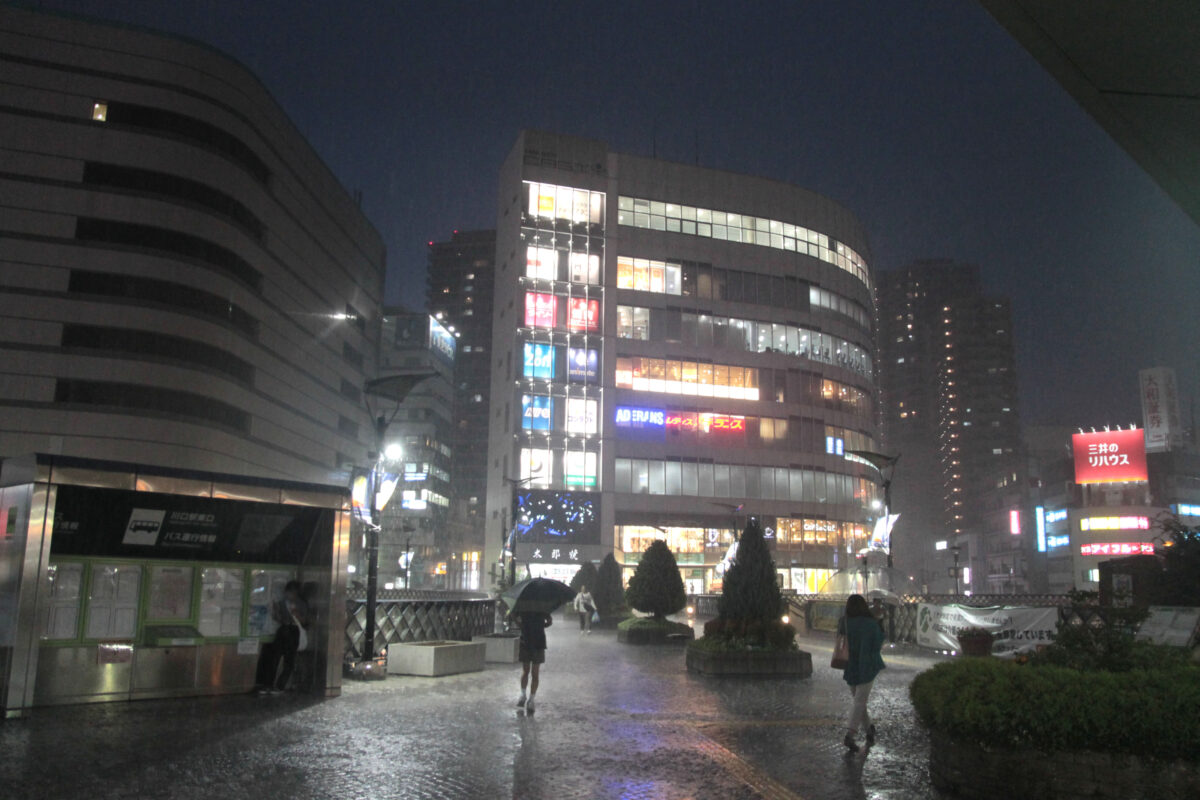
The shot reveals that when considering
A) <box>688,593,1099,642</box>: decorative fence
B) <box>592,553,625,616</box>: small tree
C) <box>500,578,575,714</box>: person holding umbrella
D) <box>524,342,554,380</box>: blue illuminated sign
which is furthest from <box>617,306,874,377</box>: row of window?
<box>500,578,575,714</box>: person holding umbrella

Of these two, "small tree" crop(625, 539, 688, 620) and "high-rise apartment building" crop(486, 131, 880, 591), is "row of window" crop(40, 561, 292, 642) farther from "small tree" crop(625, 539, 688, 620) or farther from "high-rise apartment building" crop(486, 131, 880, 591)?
"high-rise apartment building" crop(486, 131, 880, 591)

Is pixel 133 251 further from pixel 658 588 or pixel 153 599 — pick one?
pixel 153 599

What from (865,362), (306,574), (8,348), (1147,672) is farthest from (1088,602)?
(865,362)

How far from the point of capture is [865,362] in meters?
82.2

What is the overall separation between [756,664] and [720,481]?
51.3 meters

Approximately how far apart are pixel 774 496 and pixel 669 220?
930 inches

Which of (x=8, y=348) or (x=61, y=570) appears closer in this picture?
(x=61, y=570)

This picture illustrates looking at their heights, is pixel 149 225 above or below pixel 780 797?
above

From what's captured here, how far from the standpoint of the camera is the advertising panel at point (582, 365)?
68250mm

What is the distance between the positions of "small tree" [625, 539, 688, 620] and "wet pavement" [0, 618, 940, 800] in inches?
589

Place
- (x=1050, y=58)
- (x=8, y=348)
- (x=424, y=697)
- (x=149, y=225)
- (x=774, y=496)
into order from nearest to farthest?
(x=1050, y=58) < (x=424, y=697) < (x=8, y=348) < (x=149, y=225) < (x=774, y=496)

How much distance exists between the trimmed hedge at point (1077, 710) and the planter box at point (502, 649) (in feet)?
46.8

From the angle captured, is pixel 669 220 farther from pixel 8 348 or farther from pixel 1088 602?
pixel 1088 602

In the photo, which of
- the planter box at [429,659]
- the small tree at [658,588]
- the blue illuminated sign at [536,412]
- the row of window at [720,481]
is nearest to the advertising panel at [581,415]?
the blue illuminated sign at [536,412]
